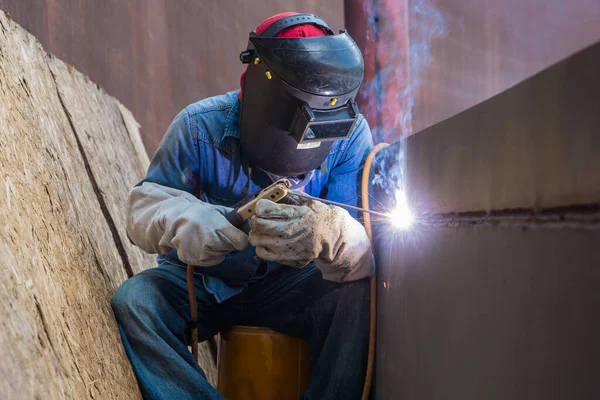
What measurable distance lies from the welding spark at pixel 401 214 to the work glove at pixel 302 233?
0.52 feet

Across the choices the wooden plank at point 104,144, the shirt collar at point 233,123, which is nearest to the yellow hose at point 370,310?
the shirt collar at point 233,123

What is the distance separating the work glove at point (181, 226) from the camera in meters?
2.07

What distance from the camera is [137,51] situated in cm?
431

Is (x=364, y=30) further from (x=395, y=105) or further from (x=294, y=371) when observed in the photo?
(x=294, y=371)

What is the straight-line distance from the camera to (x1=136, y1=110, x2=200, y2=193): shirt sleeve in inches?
93.1

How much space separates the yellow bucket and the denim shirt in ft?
0.60

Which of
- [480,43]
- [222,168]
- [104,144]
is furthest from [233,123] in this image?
[480,43]

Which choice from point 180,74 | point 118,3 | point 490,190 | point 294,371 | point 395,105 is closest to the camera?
point 490,190

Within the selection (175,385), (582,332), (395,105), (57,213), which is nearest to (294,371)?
(175,385)

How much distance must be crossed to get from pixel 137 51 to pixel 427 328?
3.24 m

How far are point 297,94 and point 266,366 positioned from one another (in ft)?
3.18

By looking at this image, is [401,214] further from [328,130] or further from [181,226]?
[181,226]

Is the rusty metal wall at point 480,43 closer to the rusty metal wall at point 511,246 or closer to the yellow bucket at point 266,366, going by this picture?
the yellow bucket at point 266,366

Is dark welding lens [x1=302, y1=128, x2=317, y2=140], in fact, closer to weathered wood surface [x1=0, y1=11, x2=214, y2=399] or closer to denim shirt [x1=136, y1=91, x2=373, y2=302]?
denim shirt [x1=136, y1=91, x2=373, y2=302]
